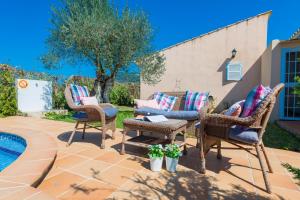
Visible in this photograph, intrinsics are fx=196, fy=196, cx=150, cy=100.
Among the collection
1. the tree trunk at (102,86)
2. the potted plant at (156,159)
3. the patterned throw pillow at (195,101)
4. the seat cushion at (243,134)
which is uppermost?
the tree trunk at (102,86)

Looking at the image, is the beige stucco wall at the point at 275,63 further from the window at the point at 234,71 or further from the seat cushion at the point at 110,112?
the seat cushion at the point at 110,112

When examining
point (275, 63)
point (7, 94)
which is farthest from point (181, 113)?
point (7, 94)

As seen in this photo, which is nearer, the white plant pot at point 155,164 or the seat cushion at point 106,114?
the white plant pot at point 155,164

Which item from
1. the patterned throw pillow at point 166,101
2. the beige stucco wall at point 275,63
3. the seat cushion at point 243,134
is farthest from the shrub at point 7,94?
the beige stucco wall at point 275,63

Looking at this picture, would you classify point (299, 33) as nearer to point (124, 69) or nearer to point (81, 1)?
point (124, 69)

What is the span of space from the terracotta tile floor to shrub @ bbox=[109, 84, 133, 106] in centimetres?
966

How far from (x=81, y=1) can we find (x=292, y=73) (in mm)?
8113

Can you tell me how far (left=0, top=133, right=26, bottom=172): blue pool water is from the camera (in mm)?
3291

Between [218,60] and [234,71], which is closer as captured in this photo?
[234,71]

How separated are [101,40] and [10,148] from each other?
415 centimetres

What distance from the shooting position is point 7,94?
712cm

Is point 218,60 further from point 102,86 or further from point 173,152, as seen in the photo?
point 173,152

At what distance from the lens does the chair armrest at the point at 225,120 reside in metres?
2.12

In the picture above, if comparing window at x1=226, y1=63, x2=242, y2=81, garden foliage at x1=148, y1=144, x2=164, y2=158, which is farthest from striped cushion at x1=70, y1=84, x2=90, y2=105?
window at x1=226, y1=63, x2=242, y2=81
